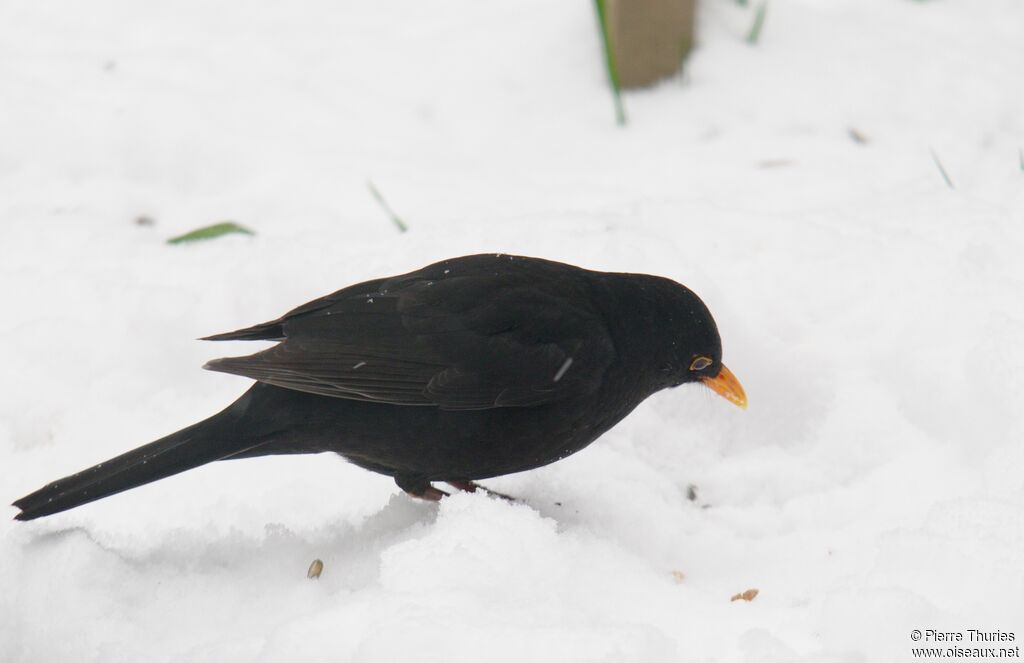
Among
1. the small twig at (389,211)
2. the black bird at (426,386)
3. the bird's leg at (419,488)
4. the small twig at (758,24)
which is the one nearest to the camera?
the black bird at (426,386)

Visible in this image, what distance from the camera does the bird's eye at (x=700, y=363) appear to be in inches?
147

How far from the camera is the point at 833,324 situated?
14.0ft

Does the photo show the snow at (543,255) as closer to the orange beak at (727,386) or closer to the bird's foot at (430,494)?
the bird's foot at (430,494)

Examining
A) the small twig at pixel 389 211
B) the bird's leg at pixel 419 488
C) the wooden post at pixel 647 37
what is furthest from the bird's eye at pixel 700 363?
the wooden post at pixel 647 37

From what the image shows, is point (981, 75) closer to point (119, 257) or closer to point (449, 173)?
point (449, 173)

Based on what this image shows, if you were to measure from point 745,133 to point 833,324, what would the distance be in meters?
1.73

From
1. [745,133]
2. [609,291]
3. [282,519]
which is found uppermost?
[609,291]

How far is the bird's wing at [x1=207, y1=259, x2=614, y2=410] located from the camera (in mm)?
3385

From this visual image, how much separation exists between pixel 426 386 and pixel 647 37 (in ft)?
10.1

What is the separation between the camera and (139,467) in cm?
322

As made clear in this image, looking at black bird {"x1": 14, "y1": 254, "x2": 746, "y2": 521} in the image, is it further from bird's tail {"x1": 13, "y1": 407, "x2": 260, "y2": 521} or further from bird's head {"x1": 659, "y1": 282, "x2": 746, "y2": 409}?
bird's head {"x1": 659, "y1": 282, "x2": 746, "y2": 409}

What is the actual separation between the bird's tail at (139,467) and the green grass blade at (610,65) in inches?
113

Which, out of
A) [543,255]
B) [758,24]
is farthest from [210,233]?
[758,24]

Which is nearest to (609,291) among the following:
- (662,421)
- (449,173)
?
(662,421)
